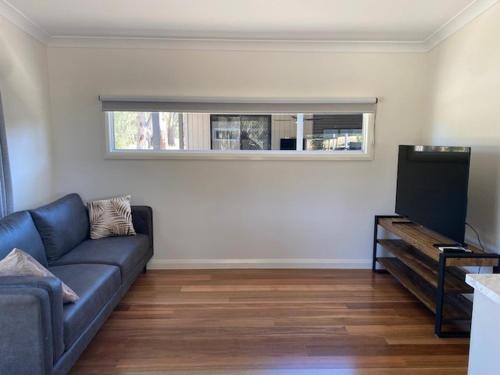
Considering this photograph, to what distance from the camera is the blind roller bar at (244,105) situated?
3486mm

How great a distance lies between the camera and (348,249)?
382cm

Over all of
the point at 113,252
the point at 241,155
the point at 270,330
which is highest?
the point at 241,155

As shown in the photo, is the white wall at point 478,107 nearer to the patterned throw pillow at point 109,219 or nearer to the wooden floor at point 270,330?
the wooden floor at point 270,330

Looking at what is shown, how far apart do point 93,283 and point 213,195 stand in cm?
166

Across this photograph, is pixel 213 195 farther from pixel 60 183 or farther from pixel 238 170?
pixel 60 183

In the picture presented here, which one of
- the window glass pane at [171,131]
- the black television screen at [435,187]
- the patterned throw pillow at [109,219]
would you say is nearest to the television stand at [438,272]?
the black television screen at [435,187]

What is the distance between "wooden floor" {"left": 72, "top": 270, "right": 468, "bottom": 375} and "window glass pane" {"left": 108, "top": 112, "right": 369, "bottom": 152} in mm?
1407

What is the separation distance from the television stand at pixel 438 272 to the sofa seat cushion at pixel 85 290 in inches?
91.4

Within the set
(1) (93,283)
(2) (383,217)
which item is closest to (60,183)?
(1) (93,283)

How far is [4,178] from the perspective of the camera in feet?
8.55

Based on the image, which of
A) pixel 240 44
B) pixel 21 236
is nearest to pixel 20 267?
pixel 21 236

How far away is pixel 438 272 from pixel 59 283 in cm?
241

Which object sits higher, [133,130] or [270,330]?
[133,130]

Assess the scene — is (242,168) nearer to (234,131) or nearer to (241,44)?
(234,131)
